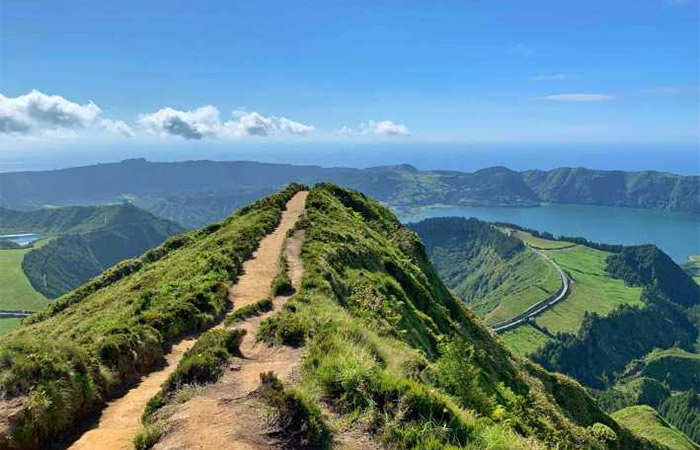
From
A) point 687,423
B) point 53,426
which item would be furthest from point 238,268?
point 687,423

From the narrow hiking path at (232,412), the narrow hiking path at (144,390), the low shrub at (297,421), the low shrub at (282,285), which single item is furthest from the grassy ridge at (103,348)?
the low shrub at (297,421)

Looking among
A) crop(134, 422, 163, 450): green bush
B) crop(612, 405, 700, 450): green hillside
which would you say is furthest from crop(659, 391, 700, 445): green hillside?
crop(134, 422, 163, 450): green bush

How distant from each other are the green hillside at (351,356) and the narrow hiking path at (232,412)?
1.12 m

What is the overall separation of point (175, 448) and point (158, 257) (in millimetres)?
55087

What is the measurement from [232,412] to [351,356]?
3.96 metres

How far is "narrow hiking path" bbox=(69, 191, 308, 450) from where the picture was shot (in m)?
13.3

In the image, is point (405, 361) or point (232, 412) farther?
point (405, 361)

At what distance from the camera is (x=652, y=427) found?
66375 mm

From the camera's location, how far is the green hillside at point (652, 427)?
57994mm

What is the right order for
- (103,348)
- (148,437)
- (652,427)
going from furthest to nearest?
1. (652,427)
2. (103,348)
3. (148,437)

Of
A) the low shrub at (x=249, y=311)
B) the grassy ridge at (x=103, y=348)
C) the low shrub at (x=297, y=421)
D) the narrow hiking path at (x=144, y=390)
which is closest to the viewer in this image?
the low shrub at (x=297, y=421)

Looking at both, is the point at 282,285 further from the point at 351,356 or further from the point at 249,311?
the point at 351,356

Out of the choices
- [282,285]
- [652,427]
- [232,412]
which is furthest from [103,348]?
[652,427]

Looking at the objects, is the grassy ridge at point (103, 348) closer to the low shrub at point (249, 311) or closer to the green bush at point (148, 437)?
the low shrub at point (249, 311)
